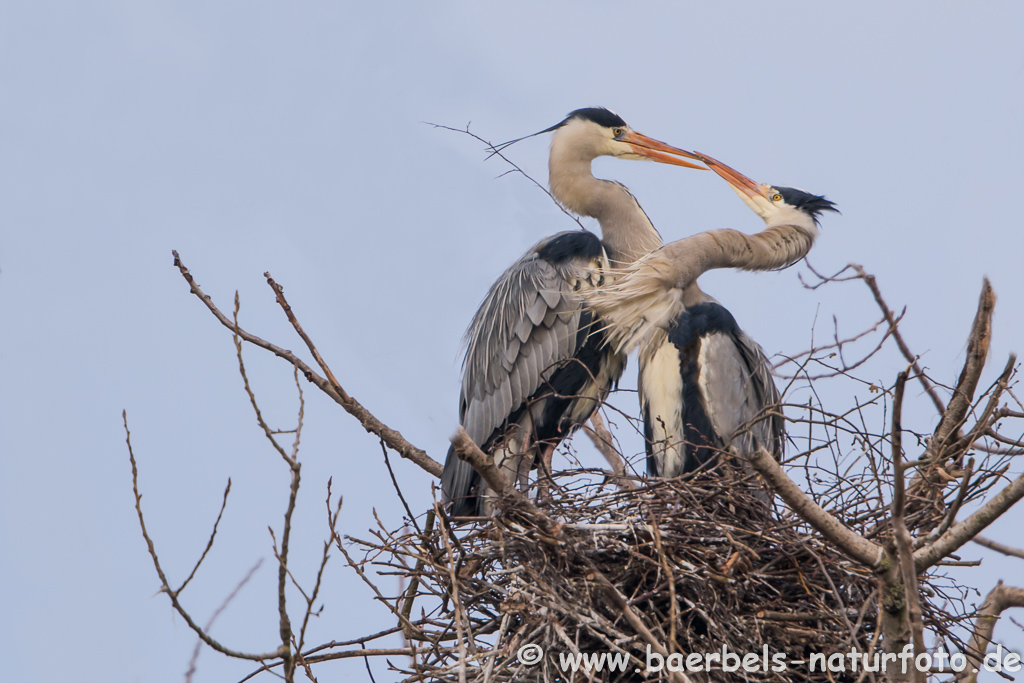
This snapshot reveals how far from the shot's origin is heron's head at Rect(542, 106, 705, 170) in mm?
4789

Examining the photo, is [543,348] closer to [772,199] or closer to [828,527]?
[772,199]

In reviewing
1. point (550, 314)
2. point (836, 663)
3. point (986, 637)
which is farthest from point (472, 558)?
point (986, 637)

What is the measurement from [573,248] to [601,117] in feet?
2.97

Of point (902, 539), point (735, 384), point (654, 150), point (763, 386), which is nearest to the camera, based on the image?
point (902, 539)

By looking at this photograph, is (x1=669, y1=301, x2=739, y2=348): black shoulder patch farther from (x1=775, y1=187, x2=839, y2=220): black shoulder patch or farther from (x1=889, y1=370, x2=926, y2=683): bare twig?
(x1=889, y1=370, x2=926, y2=683): bare twig

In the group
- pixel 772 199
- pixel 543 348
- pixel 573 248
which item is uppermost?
pixel 772 199

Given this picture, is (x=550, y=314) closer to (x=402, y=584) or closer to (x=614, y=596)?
(x=402, y=584)

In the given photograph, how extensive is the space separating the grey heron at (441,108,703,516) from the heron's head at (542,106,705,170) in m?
0.28

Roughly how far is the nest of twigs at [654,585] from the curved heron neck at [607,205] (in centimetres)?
160

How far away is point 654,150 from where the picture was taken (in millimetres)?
4852

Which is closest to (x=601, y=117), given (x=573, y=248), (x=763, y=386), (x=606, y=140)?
(x=606, y=140)

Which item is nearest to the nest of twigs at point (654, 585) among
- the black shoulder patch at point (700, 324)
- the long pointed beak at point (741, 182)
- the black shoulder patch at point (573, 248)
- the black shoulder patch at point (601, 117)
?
the black shoulder patch at point (700, 324)
